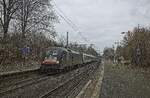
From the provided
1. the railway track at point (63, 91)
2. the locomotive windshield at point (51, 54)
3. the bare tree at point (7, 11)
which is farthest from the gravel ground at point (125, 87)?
the bare tree at point (7, 11)

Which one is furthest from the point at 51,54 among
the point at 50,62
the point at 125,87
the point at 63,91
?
the point at 125,87

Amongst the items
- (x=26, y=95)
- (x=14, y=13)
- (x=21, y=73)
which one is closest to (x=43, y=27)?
(x=14, y=13)

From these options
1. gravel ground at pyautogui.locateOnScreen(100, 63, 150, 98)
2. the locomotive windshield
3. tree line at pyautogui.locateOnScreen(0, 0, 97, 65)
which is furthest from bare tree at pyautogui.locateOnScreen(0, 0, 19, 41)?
gravel ground at pyautogui.locateOnScreen(100, 63, 150, 98)

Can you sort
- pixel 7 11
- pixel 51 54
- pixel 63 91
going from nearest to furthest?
pixel 63 91 < pixel 51 54 < pixel 7 11

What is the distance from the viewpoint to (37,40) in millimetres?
42000

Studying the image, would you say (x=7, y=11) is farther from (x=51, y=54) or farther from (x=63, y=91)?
(x=63, y=91)

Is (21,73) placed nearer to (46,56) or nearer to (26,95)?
(46,56)

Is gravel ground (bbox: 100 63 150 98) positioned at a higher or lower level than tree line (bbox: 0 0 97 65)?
lower

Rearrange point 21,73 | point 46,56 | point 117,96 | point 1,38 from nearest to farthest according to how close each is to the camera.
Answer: point 117,96, point 21,73, point 46,56, point 1,38

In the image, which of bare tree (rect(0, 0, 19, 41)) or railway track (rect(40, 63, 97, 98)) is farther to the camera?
bare tree (rect(0, 0, 19, 41))

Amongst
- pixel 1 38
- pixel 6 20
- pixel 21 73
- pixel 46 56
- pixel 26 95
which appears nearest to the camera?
pixel 26 95

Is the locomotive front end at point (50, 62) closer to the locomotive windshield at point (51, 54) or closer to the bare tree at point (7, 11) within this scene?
the locomotive windshield at point (51, 54)

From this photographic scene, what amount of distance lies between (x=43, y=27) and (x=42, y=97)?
Answer: 30.7 m

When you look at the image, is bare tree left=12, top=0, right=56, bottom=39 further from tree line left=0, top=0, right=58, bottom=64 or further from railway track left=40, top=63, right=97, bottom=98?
railway track left=40, top=63, right=97, bottom=98
